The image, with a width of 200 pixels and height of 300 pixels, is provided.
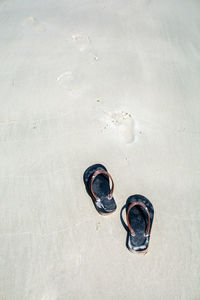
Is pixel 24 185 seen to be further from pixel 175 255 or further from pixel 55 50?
pixel 55 50

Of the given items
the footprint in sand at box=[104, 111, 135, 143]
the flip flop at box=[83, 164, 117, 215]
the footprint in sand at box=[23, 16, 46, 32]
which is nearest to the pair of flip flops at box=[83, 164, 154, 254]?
the flip flop at box=[83, 164, 117, 215]

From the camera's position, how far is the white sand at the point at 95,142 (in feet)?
6.85

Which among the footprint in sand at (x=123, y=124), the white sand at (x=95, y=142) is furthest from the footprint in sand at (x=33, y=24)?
the footprint in sand at (x=123, y=124)

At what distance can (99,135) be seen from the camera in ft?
9.13

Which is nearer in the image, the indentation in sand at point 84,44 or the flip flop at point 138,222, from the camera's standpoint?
the flip flop at point 138,222

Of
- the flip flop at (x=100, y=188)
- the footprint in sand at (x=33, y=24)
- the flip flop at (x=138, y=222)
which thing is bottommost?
the flip flop at (x=138, y=222)

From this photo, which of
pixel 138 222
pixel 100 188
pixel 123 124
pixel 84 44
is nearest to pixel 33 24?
pixel 84 44

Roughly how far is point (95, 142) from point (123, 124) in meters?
0.47

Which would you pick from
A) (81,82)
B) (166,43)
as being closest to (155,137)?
(81,82)

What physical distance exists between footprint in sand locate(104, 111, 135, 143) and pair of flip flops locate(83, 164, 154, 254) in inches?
21.5

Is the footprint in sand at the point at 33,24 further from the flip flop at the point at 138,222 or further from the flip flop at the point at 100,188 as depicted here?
the flip flop at the point at 138,222

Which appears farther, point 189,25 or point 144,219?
point 189,25

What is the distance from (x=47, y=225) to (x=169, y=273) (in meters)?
1.34

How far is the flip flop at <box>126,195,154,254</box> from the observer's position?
85.2 inches
